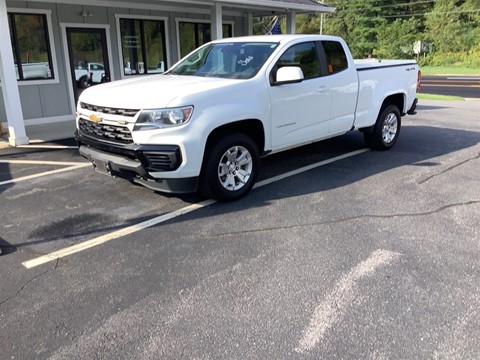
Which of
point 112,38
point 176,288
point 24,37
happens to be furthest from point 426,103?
point 176,288

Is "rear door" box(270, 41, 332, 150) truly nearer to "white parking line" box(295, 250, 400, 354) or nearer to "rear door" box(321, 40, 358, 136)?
"rear door" box(321, 40, 358, 136)

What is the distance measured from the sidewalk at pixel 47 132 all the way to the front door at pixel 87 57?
1.29 metres

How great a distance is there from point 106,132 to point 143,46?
882cm

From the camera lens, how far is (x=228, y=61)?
5887 millimetres

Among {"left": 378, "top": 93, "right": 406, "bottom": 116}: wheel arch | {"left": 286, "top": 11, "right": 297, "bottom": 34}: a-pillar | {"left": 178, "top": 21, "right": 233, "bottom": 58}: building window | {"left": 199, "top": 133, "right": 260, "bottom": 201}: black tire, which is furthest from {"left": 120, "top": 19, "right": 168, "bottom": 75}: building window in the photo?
{"left": 199, "top": 133, "right": 260, "bottom": 201}: black tire

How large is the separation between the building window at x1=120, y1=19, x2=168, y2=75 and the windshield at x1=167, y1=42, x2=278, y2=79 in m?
6.75

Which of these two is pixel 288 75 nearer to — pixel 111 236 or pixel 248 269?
pixel 248 269

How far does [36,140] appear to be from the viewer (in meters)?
9.17

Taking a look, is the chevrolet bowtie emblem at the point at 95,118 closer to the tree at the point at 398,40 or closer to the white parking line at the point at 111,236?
the white parking line at the point at 111,236

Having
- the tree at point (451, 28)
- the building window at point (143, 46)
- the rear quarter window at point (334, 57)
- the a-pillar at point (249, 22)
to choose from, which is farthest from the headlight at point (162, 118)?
the tree at point (451, 28)

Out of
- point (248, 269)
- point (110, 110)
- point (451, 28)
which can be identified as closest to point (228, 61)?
point (110, 110)

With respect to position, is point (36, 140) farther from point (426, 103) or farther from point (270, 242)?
point (426, 103)

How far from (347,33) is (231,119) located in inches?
2513

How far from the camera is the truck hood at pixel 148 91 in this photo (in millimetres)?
4613
